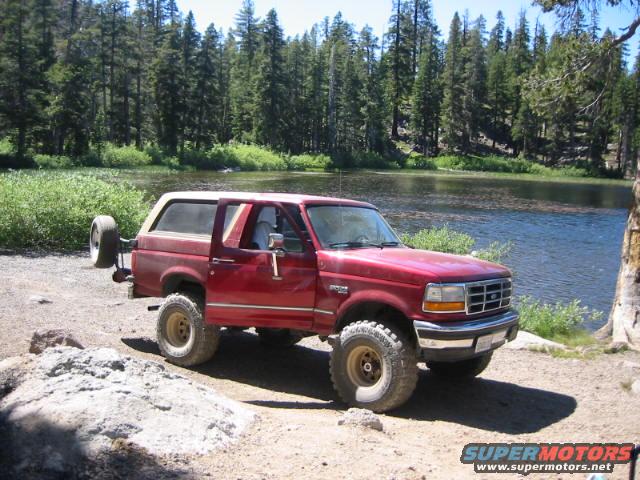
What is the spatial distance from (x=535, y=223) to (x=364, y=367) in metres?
26.0

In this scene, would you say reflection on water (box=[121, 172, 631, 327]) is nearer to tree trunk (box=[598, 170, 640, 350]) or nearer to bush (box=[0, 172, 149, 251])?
tree trunk (box=[598, 170, 640, 350])

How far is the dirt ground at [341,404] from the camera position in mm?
4762

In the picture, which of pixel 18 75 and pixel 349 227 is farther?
pixel 18 75

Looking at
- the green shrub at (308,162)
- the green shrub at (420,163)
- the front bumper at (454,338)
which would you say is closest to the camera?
the front bumper at (454,338)

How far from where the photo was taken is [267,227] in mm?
7387

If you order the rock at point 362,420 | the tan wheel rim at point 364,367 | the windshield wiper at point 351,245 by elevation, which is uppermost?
the windshield wiper at point 351,245

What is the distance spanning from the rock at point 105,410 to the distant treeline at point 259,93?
5129cm

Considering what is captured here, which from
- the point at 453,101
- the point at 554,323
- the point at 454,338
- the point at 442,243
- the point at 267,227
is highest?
the point at 453,101

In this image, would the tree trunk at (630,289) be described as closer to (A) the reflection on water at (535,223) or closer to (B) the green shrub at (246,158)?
(A) the reflection on water at (535,223)

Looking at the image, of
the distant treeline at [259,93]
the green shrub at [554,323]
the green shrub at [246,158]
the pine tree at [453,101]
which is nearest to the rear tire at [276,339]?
the green shrub at [554,323]

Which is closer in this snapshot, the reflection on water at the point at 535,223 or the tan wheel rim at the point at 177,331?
the tan wheel rim at the point at 177,331

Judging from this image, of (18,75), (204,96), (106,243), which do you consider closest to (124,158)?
(18,75)

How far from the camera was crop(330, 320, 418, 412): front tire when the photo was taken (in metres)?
6.16

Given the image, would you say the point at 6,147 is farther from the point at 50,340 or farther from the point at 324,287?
the point at 324,287
